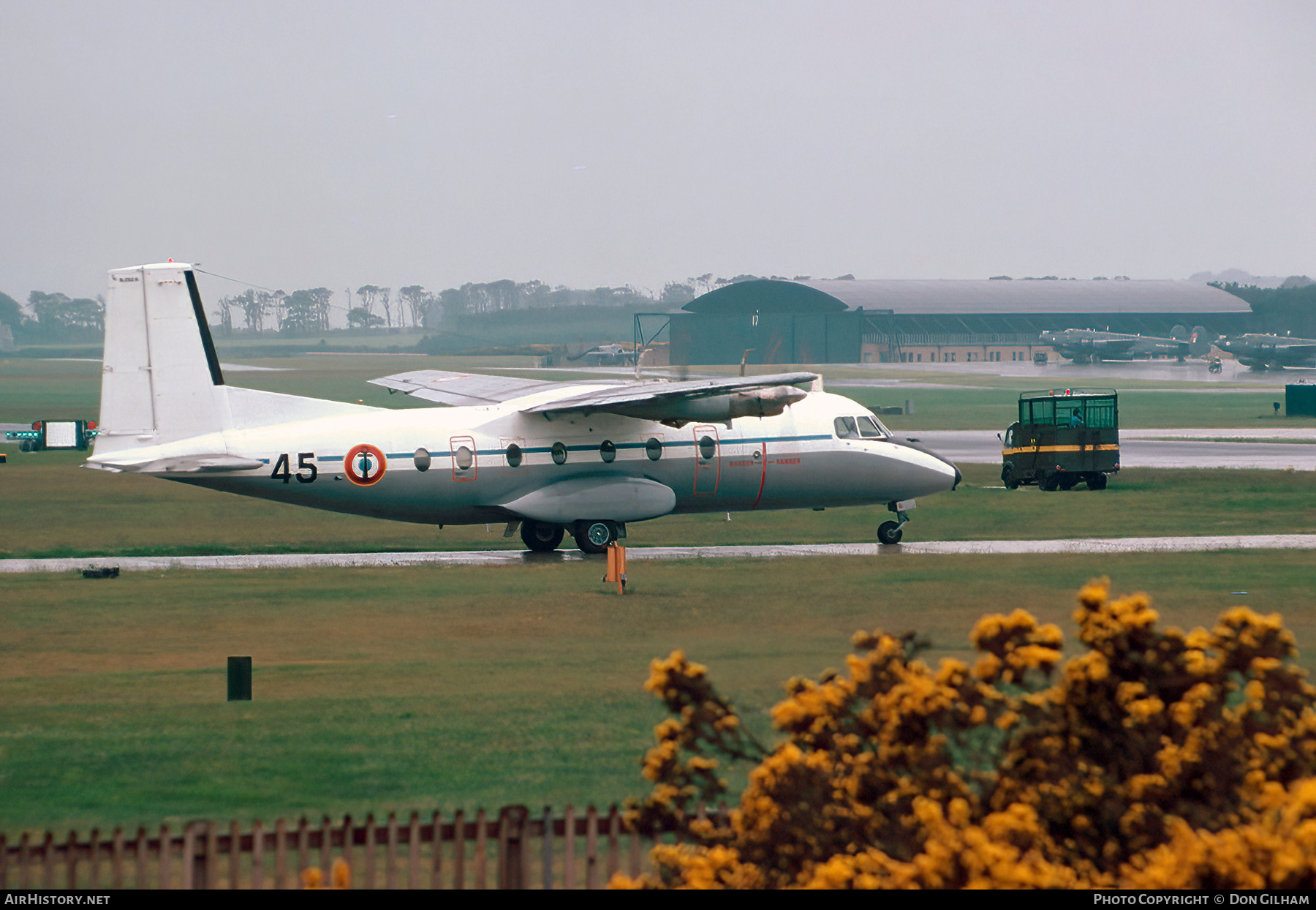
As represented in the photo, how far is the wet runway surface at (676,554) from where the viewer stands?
107 feet

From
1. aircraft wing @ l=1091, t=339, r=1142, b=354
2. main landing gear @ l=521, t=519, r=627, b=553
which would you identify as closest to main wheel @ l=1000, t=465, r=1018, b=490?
main landing gear @ l=521, t=519, r=627, b=553

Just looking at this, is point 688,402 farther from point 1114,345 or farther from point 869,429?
point 1114,345

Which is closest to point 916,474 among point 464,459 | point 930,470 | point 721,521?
point 930,470

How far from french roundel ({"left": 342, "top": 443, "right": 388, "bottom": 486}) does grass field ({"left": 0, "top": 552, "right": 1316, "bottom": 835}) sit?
2.07 m

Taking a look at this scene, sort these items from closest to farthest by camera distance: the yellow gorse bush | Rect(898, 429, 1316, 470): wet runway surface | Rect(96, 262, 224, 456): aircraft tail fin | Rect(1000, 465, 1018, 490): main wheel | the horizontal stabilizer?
the yellow gorse bush < the horizontal stabilizer < Rect(96, 262, 224, 456): aircraft tail fin < Rect(1000, 465, 1018, 490): main wheel < Rect(898, 429, 1316, 470): wet runway surface

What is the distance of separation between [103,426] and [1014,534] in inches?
903

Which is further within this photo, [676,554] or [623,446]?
[676,554]

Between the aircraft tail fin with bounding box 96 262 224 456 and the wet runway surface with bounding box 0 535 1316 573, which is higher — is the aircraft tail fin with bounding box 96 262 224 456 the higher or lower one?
the higher one

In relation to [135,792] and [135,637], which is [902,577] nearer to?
[135,637]

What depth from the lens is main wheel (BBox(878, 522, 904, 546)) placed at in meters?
35.6

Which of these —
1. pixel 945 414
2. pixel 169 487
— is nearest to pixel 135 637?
pixel 169 487

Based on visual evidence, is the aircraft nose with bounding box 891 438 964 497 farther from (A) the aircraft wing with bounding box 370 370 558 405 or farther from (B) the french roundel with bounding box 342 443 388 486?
(B) the french roundel with bounding box 342 443 388 486

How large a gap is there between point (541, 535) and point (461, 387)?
24.7ft

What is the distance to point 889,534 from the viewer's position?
35.6 m
